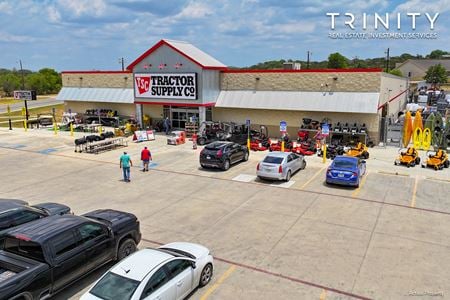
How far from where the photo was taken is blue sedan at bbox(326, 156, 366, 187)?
1748cm

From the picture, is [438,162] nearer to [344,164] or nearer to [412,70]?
[344,164]

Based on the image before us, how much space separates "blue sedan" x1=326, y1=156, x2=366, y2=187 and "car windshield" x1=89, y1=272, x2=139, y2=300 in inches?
490

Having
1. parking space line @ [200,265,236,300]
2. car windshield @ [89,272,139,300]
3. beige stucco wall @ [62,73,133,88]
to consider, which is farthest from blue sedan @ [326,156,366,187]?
beige stucco wall @ [62,73,133,88]

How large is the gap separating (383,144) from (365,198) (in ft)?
43.1

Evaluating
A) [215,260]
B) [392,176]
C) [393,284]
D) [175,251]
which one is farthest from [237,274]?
[392,176]

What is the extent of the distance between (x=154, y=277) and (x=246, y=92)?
2626 centimetres

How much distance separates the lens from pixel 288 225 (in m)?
13.3

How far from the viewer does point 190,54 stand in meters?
33.1

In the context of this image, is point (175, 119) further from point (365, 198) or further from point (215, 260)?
point (215, 260)

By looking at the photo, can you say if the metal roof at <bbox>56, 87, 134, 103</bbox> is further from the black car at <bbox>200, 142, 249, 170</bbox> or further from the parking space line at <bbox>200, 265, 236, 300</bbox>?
the parking space line at <bbox>200, 265, 236, 300</bbox>

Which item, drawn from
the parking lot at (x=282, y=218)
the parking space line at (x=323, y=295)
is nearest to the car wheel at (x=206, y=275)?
the parking lot at (x=282, y=218)

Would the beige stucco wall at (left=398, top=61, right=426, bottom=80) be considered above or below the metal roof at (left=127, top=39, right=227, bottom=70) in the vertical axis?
above

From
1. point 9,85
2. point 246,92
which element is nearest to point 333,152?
point 246,92

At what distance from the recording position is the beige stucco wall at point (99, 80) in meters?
39.8
